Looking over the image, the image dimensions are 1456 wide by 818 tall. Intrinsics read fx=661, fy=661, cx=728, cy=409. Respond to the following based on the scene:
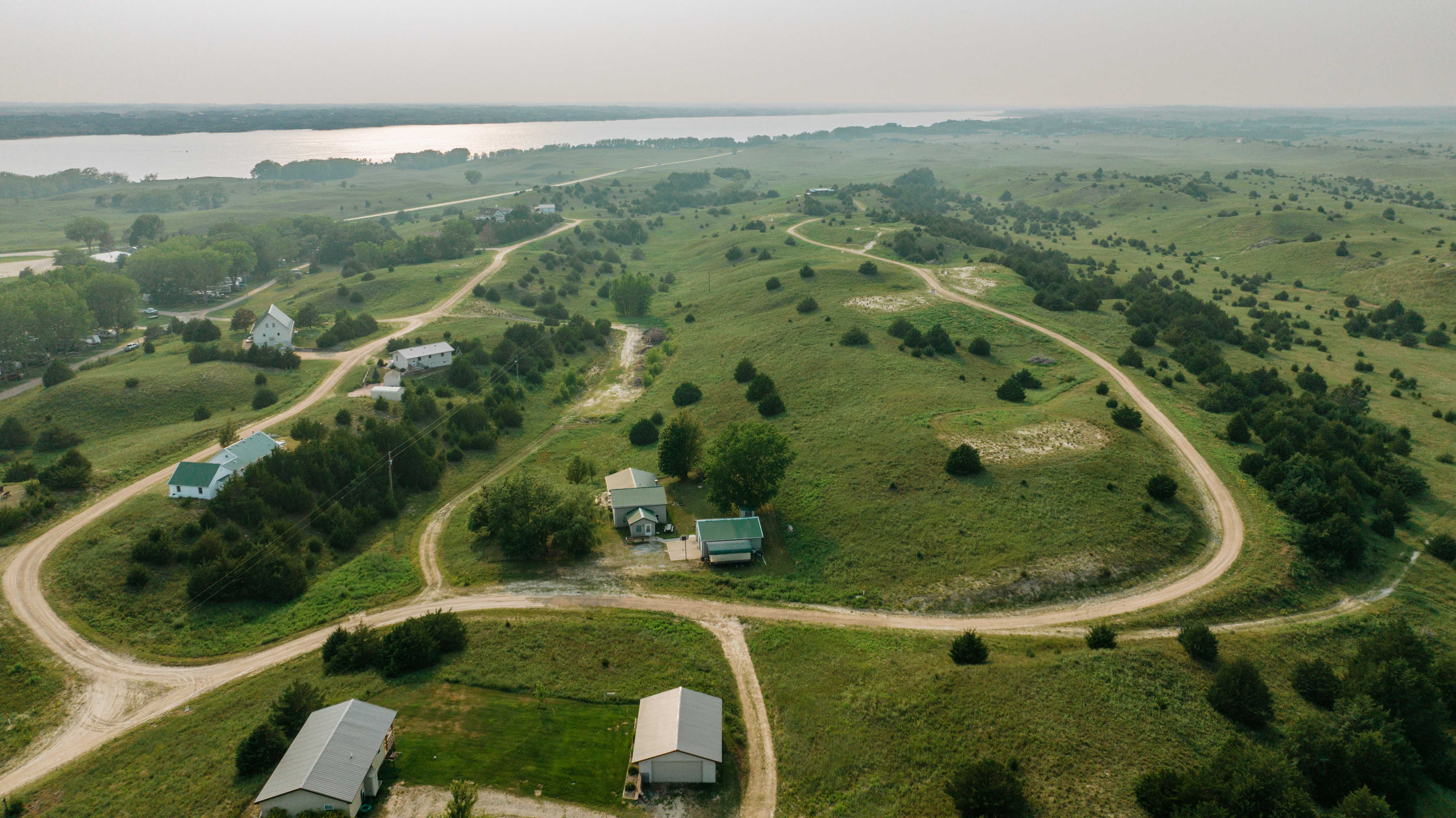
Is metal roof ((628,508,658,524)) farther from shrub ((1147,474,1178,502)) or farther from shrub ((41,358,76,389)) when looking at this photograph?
shrub ((41,358,76,389))

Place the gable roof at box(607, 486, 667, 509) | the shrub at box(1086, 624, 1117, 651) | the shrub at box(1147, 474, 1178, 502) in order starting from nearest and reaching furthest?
the shrub at box(1086, 624, 1117, 651) → the shrub at box(1147, 474, 1178, 502) → the gable roof at box(607, 486, 667, 509)

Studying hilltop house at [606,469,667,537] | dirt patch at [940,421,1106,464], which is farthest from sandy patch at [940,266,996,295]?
hilltop house at [606,469,667,537]

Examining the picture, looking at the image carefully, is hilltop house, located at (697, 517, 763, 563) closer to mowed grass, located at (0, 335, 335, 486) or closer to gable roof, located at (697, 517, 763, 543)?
gable roof, located at (697, 517, 763, 543)

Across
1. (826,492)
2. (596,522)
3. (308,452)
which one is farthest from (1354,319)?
(308,452)

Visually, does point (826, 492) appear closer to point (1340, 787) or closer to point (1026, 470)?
point (1026, 470)

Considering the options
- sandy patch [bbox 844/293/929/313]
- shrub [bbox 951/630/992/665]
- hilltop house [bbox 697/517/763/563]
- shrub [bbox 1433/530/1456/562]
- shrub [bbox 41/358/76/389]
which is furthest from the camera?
sandy patch [bbox 844/293/929/313]

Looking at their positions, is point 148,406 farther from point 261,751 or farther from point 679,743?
point 679,743

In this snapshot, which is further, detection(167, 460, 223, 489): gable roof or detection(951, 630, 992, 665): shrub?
detection(167, 460, 223, 489): gable roof

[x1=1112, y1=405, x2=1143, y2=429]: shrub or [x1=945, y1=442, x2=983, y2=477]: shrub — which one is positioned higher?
[x1=1112, y1=405, x2=1143, y2=429]: shrub

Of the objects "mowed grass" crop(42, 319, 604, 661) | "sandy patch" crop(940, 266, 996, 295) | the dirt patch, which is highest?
"sandy patch" crop(940, 266, 996, 295)
